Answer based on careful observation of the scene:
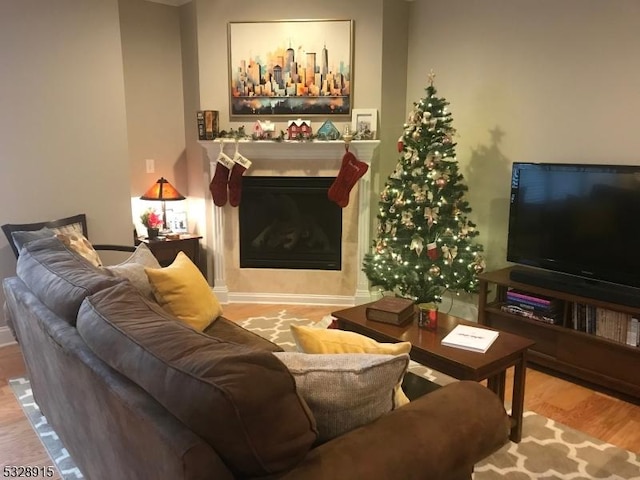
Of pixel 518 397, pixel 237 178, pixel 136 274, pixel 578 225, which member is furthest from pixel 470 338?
pixel 237 178

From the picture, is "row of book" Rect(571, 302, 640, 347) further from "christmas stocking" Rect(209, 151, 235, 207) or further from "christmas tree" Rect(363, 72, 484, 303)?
"christmas stocking" Rect(209, 151, 235, 207)

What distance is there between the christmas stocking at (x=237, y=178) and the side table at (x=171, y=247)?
19.1 inches

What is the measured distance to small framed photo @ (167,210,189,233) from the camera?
503 cm

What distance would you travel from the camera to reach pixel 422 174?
402 centimetres

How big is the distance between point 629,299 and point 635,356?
324 millimetres

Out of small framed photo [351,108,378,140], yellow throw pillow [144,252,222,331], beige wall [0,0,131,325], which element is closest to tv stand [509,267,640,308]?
small framed photo [351,108,378,140]

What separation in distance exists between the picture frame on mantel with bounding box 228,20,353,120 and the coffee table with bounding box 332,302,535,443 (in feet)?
7.83

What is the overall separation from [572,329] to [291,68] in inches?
119

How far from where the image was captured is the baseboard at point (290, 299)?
4.89 meters

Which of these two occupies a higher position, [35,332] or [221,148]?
[221,148]

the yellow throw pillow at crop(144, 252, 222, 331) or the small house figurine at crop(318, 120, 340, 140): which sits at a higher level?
the small house figurine at crop(318, 120, 340, 140)

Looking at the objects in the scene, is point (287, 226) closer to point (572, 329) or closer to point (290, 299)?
point (290, 299)

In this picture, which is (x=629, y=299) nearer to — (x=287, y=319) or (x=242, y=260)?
(x=287, y=319)

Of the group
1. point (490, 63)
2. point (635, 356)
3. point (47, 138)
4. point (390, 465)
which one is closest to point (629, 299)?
point (635, 356)
